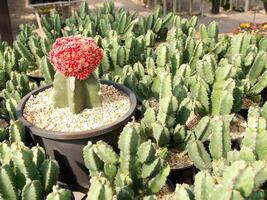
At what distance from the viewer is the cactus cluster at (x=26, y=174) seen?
2412 millimetres

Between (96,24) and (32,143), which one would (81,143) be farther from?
(96,24)

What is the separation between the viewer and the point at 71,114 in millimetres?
3266

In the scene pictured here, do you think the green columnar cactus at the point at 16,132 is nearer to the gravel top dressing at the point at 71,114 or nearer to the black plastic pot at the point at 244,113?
the gravel top dressing at the point at 71,114

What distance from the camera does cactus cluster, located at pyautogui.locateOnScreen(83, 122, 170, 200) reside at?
8.48 feet

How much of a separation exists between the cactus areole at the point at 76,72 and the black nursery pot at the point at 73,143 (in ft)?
1.09

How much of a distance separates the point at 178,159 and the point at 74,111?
3.18 feet

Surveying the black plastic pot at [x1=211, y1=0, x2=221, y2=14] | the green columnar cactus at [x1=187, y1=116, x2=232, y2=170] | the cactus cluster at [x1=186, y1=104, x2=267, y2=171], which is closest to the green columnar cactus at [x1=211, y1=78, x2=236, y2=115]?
the cactus cluster at [x1=186, y1=104, x2=267, y2=171]

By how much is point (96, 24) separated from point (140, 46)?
4.34ft

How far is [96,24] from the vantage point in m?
5.75

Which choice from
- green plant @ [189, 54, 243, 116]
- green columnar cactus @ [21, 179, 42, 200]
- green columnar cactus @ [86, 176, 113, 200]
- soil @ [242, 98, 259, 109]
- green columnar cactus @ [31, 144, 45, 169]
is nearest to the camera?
green columnar cactus @ [86, 176, 113, 200]

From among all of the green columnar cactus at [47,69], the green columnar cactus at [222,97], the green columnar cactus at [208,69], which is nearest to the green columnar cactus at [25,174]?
the green columnar cactus at [47,69]

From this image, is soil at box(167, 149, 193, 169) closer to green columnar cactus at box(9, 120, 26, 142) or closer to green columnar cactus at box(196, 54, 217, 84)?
green columnar cactus at box(196, 54, 217, 84)

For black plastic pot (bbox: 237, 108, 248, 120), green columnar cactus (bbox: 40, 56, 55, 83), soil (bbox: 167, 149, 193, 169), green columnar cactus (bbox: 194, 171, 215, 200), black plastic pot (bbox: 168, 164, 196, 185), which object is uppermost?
green columnar cactus (bbox: 40, 56, 55, 83)

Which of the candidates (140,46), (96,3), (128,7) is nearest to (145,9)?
(128,7)
